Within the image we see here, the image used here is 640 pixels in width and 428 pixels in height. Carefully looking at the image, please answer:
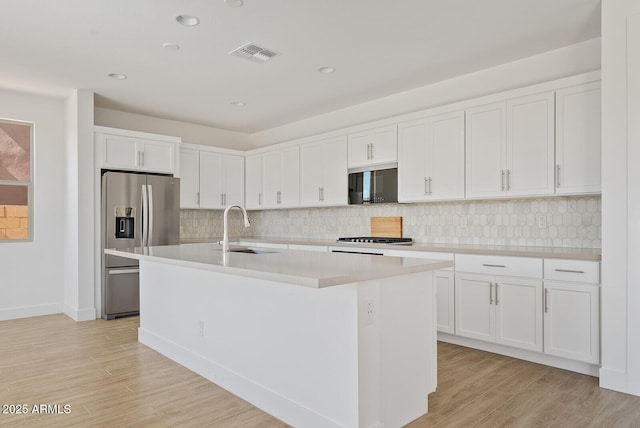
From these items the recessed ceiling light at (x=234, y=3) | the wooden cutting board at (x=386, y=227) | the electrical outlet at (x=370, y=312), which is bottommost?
the electrical outlet at (x=370, y=312)

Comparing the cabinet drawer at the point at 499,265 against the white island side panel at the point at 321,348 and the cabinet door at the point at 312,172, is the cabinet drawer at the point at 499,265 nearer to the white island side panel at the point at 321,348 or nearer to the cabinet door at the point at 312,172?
the white island side panel at the point at 321,348

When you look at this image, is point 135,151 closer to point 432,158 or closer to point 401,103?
point 401,103

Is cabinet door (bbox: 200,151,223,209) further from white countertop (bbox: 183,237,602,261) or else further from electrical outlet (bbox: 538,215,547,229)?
electrical outlet (bbox: 538,215,547,229)

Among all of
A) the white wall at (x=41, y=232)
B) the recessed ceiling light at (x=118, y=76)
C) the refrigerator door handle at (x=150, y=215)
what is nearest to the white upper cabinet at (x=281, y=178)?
the refrigerator door handle at (x=150, y=215)

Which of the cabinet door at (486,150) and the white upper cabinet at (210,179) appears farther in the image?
the white upper cabinet at (210,179)

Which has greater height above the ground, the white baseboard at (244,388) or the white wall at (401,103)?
the white wall at (401,103)

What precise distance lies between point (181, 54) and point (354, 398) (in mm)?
3211

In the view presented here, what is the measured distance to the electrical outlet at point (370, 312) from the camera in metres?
2.06

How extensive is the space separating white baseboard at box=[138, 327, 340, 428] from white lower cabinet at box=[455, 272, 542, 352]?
2.03 m

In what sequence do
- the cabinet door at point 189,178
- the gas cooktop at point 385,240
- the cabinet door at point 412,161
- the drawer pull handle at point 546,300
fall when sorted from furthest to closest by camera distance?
the cabinet door at point 189,178, the gas cooktop at point 385,240, the cabinet door at point 412,161, the drawer pull handle at point 546,300

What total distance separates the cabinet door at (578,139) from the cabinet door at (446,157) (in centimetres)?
87

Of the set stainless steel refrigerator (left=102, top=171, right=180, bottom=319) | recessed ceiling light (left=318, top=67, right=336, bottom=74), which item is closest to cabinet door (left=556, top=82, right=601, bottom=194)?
recessed ceiling light (left=318, top=67, right=336, bottom=74)

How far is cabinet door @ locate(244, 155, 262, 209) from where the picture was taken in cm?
648

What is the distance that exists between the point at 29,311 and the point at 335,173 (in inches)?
161
